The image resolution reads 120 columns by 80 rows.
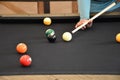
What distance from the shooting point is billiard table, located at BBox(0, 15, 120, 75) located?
1462 mm

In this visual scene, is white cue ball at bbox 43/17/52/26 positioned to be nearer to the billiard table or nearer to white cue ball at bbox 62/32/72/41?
the billiard table

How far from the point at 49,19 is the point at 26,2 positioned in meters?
1.81

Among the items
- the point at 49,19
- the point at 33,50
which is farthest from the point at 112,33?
the point at 33,50

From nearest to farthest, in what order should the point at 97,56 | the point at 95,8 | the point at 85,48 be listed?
the point at 97,56 < the point at 85,48 < the point at 95,8

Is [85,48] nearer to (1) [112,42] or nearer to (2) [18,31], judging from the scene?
(1) [112,42]

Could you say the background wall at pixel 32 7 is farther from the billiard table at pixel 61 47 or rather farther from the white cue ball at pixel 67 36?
the white cue ball at pixel 67 36

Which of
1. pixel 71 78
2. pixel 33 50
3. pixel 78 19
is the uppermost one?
pixel 78 19

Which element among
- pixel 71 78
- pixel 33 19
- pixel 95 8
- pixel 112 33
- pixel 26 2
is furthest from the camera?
pixel 26 2

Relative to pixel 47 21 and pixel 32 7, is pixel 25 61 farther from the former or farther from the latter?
pixel 32 7

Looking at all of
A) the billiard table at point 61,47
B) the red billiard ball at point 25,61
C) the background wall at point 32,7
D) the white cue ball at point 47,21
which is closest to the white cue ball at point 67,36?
the billiard table at point 61,47

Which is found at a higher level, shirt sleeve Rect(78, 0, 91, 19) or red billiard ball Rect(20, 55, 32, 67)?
shirt sleeve Rect(78, 0, 91, 19)

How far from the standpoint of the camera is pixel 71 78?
4.52 ft

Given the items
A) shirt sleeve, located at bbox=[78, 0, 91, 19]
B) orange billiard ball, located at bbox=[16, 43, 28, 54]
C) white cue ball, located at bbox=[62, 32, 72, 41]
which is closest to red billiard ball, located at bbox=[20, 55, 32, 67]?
orange billiard ball, located at bbox=[16, 43, 28, 54]

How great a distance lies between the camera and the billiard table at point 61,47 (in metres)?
1.46
